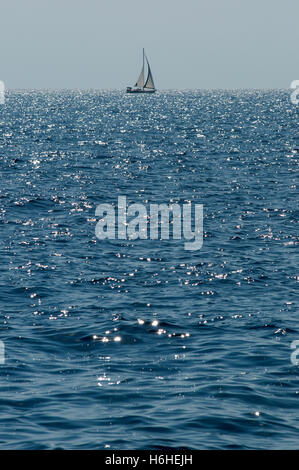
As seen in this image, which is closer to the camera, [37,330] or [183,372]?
[183,372]

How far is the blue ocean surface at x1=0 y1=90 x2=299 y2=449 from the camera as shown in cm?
1969

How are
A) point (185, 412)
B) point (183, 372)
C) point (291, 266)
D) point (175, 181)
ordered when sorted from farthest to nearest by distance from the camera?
point (175, 181), point (291, 266), point (183, 372), point (185, 412)

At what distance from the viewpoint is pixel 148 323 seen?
28.3 meters

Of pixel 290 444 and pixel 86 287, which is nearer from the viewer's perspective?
pixel 290 444

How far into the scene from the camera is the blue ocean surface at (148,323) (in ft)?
64.6

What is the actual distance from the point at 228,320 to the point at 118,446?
11.1 m

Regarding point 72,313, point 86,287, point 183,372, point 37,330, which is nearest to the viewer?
point 183,372

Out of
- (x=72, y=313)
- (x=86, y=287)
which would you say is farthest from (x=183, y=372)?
(x=86, y=287)

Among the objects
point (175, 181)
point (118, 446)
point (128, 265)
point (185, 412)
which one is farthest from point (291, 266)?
point (175, 181)

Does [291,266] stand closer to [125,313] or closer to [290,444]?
[125,313]

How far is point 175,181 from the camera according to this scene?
6694 cm

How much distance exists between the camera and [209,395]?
21547 millimetres

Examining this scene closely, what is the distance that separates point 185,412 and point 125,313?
31.5ft

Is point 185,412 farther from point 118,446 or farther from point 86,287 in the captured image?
point 86,287
